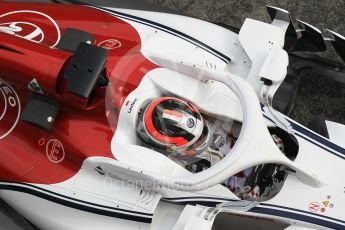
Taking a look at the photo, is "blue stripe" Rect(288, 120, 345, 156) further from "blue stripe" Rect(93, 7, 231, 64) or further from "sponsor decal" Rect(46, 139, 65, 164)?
"sponsor decal" Rect(46, 139, 65, 164)

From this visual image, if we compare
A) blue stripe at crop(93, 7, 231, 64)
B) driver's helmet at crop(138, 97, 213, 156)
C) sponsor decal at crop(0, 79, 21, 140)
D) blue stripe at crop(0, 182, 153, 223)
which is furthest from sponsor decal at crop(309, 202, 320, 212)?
sponsor decal at crop(0, 79, 21, 140)

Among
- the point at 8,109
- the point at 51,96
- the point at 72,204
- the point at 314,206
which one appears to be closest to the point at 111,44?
the point at 51,96

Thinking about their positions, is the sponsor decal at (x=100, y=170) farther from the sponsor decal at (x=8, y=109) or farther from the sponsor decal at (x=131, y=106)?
the sponsor decal at (x=8, y=109)

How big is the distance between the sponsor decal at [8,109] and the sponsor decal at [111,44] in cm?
49

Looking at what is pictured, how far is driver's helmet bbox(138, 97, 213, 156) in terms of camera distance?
2262 mm

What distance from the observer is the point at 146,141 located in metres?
2.36

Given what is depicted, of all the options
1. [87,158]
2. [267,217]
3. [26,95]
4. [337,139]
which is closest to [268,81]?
[337,139]

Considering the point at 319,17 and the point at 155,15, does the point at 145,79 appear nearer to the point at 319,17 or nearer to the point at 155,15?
the point at 155,15

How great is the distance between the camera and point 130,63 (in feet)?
8.21

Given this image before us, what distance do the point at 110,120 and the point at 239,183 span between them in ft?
2.11

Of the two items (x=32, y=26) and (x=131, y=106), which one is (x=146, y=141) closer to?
(x=131, y=106)

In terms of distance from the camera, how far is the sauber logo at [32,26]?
2695 mm

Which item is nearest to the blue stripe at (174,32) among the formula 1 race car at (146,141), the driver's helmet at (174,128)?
the formula 1 race car at (146,141)

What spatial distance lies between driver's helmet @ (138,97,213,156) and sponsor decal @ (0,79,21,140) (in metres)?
0.65
